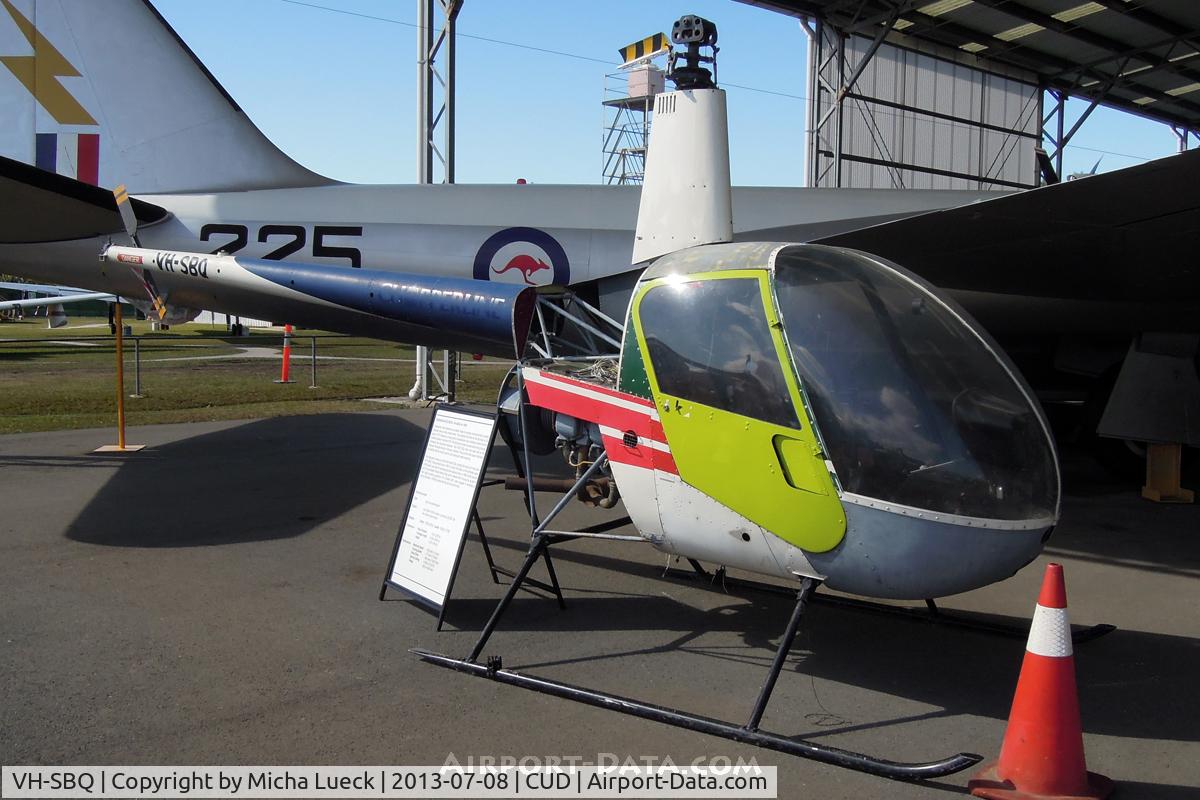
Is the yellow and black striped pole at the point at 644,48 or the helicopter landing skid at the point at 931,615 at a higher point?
the yellow and black striped pole at the point at 644,48

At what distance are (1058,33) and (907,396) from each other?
21.2 meters

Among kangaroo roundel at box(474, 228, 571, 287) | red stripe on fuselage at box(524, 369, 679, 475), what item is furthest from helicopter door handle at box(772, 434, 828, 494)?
kangaroo roundel at box(474, 228, 571, 287)

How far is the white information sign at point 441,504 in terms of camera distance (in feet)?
17.1

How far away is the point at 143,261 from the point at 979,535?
7.14m

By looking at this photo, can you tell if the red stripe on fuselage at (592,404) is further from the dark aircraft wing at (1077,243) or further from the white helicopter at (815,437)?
the dark aircraft wing at (1077,243)

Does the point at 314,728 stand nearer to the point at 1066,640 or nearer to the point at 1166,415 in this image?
the point at 1066,640

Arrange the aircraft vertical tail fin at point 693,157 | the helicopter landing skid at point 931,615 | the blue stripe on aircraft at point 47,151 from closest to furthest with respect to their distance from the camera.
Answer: the helicopter landing skid at point 931,615 → the aircraft vertical tail fin at point 693,157 → the blue stripe on aircraft at point 47,151

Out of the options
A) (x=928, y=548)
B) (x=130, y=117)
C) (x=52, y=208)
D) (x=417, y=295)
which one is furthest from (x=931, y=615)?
(x=130, y=117)

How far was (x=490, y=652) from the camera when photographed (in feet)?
16.1

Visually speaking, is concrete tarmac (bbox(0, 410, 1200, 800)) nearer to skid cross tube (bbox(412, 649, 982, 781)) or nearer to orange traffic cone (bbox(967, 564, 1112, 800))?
skid cross tube (bbox(412, 649, 982, 781))

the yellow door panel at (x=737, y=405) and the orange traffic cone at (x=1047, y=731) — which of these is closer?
the orange traffic cone at (x=1047, y=731)

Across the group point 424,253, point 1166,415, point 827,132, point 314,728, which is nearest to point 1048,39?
point 827,132

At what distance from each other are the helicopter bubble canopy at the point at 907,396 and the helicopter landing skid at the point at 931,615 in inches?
58.8

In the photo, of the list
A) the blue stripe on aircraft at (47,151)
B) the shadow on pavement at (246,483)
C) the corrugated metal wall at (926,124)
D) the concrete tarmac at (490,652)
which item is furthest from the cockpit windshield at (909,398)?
the corrugated metal wall at (926,124)
